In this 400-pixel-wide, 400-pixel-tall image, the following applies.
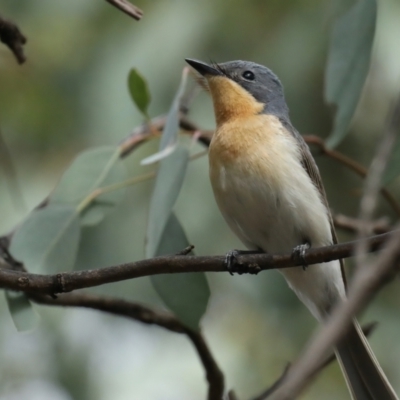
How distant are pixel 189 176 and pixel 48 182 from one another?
2.69 ft

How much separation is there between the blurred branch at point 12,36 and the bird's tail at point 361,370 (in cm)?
162

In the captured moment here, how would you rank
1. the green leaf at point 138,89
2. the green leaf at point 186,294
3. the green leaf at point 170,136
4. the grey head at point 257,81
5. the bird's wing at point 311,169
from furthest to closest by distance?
the grey head at point 257,81, the bird's wing at point 311,169, the green leaf at point 138,89, the green leaf at point 170,136, the green leaf at point 186,294

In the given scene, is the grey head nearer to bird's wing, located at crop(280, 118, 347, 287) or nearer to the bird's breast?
bird's wing, located at crop(280, 118, 347, 287)

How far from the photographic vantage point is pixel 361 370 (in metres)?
2.80

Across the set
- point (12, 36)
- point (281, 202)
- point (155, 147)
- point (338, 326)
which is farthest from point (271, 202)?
point (338, 326)

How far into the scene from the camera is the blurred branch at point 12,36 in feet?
7.75

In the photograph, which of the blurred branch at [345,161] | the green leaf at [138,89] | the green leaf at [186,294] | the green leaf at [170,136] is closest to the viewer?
the green leaf at [186,294]

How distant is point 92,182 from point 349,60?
111cm

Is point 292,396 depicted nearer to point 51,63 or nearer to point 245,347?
point 245,347

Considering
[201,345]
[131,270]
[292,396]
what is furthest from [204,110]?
[292,396]

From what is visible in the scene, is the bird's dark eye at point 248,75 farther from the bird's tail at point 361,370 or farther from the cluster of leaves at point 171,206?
the bird's tail at point 361,370

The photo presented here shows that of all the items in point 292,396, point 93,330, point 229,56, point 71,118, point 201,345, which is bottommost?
point 93,330

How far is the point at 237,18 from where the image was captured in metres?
4.06

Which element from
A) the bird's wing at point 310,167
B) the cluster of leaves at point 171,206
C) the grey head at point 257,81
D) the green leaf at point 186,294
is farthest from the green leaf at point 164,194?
the grey head at point 257,81
